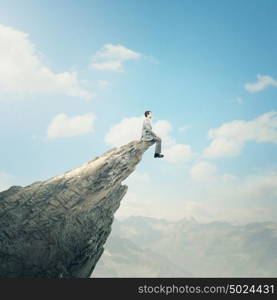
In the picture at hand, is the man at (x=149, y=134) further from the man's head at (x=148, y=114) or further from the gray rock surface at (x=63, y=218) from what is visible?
the gray rock surface at (x=63, y=218)

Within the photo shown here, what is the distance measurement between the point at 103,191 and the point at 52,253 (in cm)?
603

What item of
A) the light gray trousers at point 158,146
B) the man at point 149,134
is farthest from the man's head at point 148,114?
the light gray trousers at point 158,146

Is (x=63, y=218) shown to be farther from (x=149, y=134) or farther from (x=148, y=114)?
(x=148, y=114)

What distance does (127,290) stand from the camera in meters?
18.8

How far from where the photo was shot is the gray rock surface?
926 inches

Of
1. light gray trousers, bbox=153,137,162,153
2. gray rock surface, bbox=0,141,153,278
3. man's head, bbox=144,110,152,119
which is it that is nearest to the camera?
gray rock surface, bbox=0,141,153,278

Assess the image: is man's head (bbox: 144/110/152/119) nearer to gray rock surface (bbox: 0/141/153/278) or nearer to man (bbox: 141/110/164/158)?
man (bbox: 141/110/164/158)

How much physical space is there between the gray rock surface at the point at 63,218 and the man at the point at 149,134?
759 millimetres

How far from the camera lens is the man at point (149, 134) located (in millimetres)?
26789

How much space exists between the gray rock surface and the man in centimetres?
76

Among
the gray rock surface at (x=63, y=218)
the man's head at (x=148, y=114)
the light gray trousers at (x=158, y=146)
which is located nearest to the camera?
the gray rock surface at (x=63, y=218)

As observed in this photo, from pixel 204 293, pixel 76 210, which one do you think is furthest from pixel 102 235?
pixel 204 293

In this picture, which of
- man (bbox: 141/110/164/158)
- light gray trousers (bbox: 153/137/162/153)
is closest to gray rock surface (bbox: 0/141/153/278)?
man (bbox: 141/110/164/158)

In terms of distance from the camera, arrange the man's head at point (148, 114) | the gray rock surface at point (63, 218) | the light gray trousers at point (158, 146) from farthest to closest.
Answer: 1. the light gray trousers at point (158, 146)
2. the man's head at point (148, 114)
3. the gray rock surface at point (63, 218)
